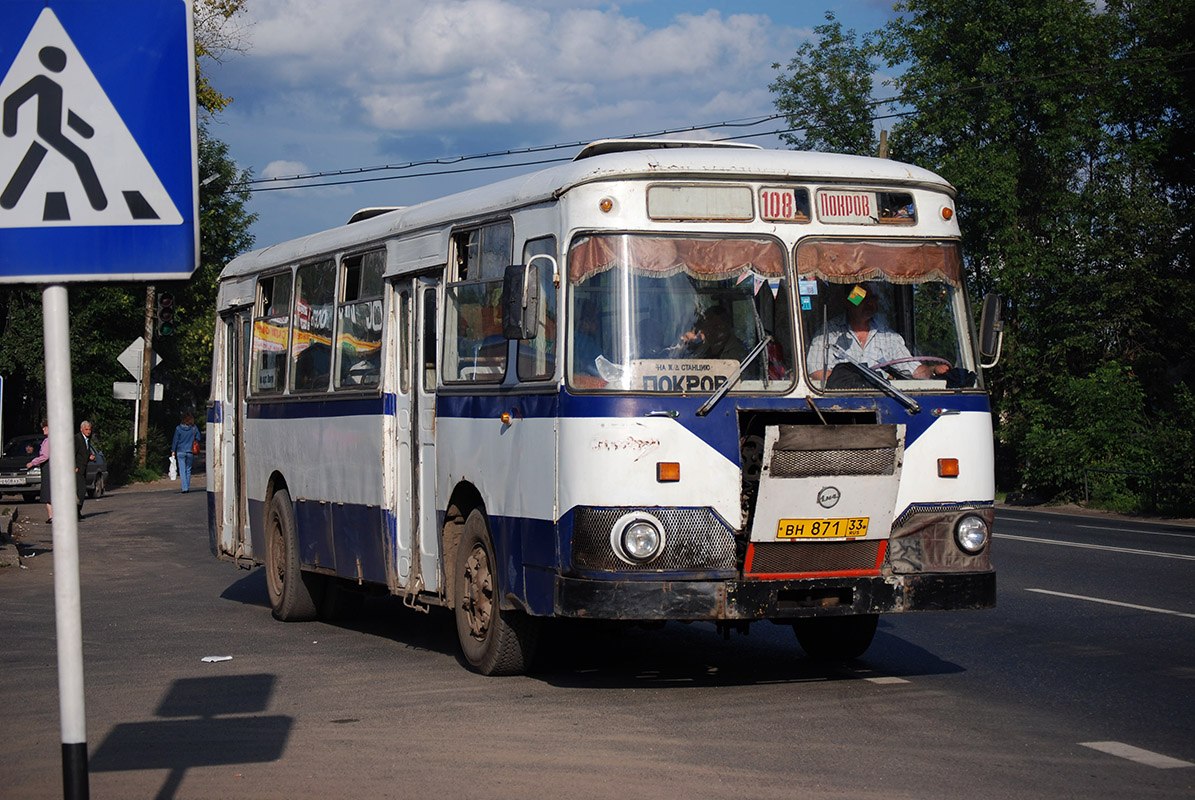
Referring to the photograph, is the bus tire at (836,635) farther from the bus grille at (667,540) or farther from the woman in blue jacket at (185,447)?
the woman in blue jacket at (185,447)

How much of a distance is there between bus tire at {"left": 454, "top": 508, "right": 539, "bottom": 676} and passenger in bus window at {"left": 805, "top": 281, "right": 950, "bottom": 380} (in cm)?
239

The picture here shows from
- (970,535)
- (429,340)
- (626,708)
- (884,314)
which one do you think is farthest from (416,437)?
(970,535)

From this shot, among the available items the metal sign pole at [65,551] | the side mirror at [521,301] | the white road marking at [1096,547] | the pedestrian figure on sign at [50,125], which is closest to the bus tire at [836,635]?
the side mirror at [521,301]

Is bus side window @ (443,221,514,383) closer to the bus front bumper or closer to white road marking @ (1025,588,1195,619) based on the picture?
the bus front bumper

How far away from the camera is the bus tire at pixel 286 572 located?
13492 millimetres

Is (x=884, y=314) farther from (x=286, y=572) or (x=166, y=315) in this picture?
(x=166, y=315)

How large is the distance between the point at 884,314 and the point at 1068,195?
104 ft

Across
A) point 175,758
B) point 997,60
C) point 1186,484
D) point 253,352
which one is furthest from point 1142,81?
point 175,758

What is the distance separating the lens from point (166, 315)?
38469 millimetres

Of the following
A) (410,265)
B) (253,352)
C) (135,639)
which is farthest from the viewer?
(253,352)

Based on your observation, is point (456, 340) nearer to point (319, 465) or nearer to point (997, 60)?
point (319, 465)

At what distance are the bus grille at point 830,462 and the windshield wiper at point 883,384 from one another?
0.34 meters

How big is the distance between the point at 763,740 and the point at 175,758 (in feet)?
9.47

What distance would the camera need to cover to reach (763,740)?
782 cm
